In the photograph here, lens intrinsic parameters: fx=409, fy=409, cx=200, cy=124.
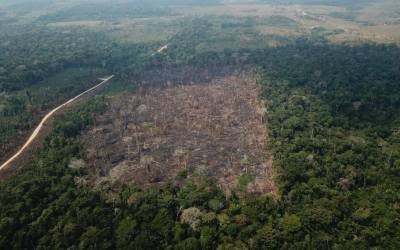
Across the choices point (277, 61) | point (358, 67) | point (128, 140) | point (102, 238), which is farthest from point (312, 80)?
point (102, 238)

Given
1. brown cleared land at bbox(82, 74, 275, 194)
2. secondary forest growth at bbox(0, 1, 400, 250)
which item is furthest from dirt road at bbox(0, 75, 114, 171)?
brown cleared land at bbox(82, 74, 275, 194)

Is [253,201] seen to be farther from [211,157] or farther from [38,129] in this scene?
[38,129]

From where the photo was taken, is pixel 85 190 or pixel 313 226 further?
pixel 85 190

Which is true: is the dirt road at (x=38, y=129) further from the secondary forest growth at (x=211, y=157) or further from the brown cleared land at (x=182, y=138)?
the brown cleared land at (x=182, y=138)

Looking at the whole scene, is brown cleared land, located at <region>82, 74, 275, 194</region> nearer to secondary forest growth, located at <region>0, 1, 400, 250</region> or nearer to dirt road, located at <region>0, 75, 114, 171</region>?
secondary forest growth, located at <region>0, 1, 400, 250</region>

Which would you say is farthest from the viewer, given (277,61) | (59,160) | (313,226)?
(277,61)

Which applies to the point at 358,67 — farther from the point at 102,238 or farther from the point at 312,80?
the point at 102,238

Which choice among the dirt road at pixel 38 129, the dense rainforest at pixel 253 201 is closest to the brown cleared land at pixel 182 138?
the dense rainforest at pixel 253 201

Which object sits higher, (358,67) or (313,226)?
(358,67)
